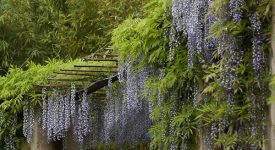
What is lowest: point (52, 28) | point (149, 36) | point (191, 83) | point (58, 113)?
point (58, 113)

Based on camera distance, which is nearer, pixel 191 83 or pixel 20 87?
pixel 191 83

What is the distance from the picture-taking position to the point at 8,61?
8992 millimetres

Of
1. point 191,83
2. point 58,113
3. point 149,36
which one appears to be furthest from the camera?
point 58,113

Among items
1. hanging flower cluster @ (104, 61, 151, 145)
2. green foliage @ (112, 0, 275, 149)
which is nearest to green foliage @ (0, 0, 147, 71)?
hanging flower cluster @ (104, 61, 151, 145)

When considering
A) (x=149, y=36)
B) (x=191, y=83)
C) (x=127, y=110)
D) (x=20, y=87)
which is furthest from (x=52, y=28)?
(x=191, y=83)

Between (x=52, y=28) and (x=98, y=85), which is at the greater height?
(x=52, y=28)

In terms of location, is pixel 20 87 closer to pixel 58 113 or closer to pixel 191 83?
pixel 58 113

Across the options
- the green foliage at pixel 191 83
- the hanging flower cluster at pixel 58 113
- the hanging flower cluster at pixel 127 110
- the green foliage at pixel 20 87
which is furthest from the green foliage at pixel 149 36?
the hanging flower cluster at pixel 58 113

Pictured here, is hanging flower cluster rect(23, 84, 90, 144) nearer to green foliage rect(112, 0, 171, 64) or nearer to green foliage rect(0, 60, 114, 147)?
green foliage rect(0, 60, 114, 147)

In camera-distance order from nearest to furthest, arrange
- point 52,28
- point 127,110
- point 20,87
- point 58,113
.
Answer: point 20,87 → point 58,113 → point 127,110 → point 52,28

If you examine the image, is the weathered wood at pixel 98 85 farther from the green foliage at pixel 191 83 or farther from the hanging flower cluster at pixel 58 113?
the green foliage at pixel 191 83

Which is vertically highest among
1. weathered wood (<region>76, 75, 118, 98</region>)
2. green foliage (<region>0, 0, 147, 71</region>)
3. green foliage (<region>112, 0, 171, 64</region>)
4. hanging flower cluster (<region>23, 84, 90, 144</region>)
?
green foliage (<region>0, 0, 147, 71</region>)

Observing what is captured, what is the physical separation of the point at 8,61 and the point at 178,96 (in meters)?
4.66

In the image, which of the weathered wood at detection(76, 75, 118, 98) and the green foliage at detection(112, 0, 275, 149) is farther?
the weathered wood at detection(76, 75, 118, 98)
